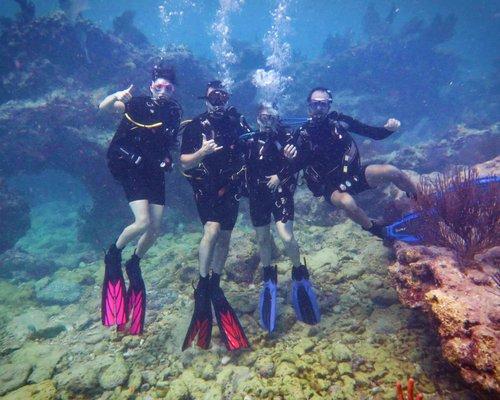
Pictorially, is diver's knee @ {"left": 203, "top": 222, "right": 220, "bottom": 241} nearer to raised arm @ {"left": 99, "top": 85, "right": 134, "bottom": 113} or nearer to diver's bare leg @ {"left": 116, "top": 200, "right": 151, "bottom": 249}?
diver's bare leg @ {"left": 116, "top": 200, "right": 151, "bottom": 249}

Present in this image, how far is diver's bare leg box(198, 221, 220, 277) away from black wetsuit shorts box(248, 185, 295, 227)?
28.0 inches

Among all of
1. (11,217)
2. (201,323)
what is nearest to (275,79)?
(11,217)

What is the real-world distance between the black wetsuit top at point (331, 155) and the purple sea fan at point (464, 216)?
1.31 m

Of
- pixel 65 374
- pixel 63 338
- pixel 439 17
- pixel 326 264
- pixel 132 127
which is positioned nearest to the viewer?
pixel 65 374

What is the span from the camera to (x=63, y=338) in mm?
5996

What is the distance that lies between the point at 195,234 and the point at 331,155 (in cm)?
688

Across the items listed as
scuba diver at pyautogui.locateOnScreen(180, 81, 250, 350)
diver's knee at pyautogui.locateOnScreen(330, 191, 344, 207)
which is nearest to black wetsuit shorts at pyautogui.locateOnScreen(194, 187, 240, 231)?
scuba diver at pyautogui.locateOnScreen(180, 81, 250, 350)

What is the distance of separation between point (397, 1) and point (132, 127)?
189 feet

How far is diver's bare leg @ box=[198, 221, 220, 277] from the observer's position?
16.3 feet

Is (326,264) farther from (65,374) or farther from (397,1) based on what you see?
(397,1)

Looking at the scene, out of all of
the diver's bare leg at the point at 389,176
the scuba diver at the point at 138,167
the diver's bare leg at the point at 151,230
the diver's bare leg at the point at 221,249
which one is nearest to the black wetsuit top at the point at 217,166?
the diver's bare leg at the point at 221,249

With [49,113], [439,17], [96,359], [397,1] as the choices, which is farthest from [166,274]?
[397,1]

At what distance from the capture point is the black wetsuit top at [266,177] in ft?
17.3

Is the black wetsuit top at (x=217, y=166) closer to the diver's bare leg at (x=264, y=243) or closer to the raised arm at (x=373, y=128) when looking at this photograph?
the diver's bare leg at (x=264, y=243)
